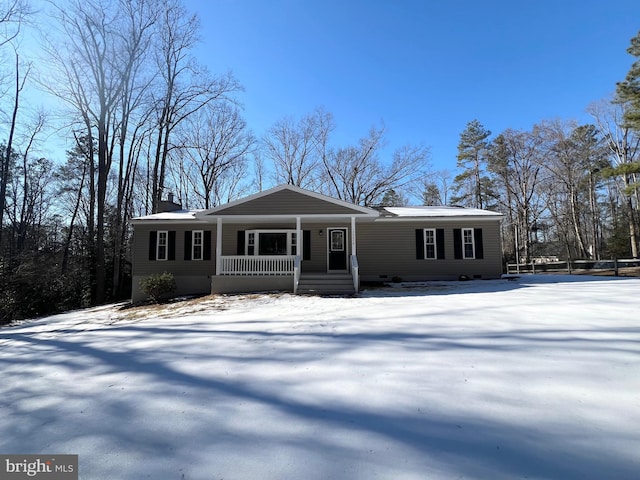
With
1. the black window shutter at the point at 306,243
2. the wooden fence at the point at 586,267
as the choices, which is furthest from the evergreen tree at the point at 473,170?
the black window shutter at the point at 306,243

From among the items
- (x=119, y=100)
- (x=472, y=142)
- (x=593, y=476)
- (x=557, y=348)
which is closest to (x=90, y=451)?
(x=593, y=476)

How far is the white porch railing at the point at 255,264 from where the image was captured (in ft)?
41.0

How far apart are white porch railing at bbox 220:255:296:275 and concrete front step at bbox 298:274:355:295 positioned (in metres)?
1.09

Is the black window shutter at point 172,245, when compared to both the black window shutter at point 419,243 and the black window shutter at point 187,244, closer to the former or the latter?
the black window shutter at point 187,244

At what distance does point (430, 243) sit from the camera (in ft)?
46.8

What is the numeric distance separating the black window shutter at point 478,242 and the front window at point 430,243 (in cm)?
177

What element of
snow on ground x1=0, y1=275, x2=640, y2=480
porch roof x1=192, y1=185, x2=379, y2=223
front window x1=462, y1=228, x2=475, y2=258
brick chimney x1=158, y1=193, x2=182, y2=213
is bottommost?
snow on ground x1=0, y1=275, x2=640, y2=480

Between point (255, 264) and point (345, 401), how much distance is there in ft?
33.3

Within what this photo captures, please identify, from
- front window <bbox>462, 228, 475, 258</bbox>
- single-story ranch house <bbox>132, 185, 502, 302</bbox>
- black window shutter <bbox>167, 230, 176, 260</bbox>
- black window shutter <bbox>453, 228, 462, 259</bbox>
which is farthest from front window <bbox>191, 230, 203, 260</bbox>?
front window <bbox>462, 228, 475, 258</bbox>

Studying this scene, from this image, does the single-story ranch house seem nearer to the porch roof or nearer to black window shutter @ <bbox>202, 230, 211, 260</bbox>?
black window shutter @ <bbox>202, 230, 211, 260</bbox>

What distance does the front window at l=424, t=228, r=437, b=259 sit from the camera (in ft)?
46.6

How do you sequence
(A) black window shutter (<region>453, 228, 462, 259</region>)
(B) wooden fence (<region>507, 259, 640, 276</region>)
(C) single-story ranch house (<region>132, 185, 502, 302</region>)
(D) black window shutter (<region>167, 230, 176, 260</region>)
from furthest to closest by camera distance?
(B) wooden fence (<region>507, 259, 640, 276</region>) < (D) black window shutter (<region>167, 230, 176, 260</region>) < (A) black window shutter (<region>453, 228, 462, 259</region>) < (C) single-story ranch house (<region>132, 185, 502, 302</region>)

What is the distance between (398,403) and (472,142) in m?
35.0

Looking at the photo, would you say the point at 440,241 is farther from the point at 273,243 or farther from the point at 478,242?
the point at 273,243
